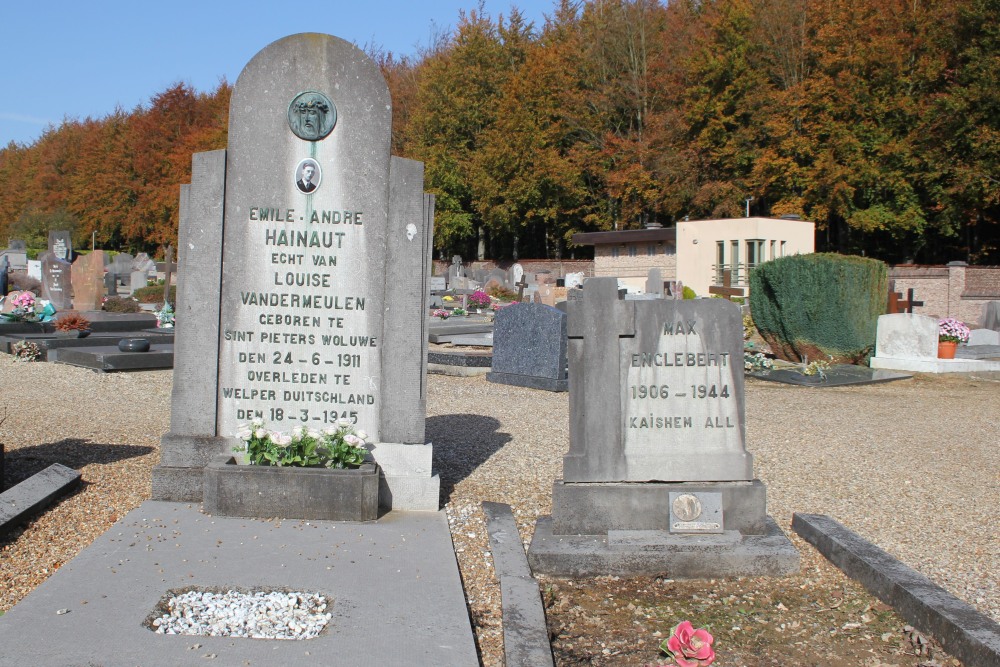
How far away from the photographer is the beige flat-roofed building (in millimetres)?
33344

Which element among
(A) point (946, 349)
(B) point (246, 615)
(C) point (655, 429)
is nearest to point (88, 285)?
(A) point (946, 349)

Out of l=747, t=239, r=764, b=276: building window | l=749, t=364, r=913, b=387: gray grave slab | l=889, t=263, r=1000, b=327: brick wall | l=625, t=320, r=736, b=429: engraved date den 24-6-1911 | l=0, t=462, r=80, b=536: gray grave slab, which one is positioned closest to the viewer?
l=0, t=462, r=80, b=536: gray grave slab

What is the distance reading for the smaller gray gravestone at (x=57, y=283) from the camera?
21.9m

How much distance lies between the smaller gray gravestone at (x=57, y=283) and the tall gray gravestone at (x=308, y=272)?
18231mm

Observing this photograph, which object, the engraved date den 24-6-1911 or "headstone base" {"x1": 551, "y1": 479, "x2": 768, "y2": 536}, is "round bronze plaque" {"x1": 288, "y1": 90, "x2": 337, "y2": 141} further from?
"headstone base" {"x1": 551, "y1": 479, "x2": 768, "y2": 536}

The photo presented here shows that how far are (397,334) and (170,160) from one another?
62.5m

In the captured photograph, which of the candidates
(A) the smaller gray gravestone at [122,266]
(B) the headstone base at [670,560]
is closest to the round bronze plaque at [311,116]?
(B) the headstone base at [670,560]

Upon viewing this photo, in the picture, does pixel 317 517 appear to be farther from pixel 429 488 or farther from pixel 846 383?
pixel 846 383

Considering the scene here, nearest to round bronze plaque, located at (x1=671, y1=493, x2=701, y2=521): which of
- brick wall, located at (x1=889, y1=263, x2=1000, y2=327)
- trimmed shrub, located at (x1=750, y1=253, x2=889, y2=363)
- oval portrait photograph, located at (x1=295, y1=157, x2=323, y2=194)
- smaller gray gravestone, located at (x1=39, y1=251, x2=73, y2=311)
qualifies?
oval portrait photograph, located at (x1=295, y1=157, x2=323, y2=194)

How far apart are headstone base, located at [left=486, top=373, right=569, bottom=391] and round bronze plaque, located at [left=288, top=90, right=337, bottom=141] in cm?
671

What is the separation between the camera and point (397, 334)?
5.88m

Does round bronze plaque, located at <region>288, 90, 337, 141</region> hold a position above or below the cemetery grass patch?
above

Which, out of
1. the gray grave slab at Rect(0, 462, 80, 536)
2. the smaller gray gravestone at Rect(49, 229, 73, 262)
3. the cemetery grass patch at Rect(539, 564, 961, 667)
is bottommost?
the cemetery grass patch at Rect(539, 564, 961, 667)

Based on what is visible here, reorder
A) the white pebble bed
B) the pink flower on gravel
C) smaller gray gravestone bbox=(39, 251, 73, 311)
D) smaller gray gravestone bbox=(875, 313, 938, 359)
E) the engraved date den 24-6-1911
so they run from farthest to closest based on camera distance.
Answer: smaller gray gravestone bbox=(39, 251, 73, 311), smaller gray gravestone bbox=(875, 313, 938, 359), the engraved date den 24-6-1911, the white pebble bed, the pink flower on gravel
